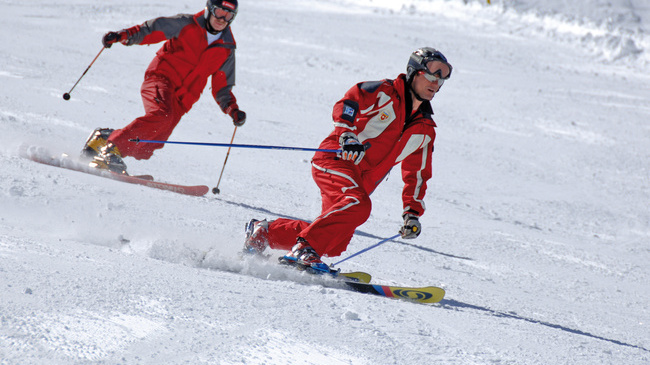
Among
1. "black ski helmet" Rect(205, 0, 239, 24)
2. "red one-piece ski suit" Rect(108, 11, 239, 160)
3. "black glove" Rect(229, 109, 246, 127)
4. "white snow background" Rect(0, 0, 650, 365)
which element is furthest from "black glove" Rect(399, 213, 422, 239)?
"black ski helmet" Rect(205, 0, 239, 24)

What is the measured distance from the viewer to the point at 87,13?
53.9 feet

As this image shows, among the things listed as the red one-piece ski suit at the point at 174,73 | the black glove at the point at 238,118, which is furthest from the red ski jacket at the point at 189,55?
the black glove at the point at 238,118

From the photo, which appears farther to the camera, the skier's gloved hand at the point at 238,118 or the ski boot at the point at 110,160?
the skier's gloved hand at the point at 238,118

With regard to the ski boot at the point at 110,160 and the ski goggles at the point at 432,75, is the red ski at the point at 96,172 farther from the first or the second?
the ski goggles at the point at 432,75

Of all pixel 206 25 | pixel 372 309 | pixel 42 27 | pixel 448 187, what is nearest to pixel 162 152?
pixel 206 25

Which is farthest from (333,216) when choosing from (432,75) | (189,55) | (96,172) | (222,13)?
(189,55)

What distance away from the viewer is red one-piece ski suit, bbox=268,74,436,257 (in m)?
3.89

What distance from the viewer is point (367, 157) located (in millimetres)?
4273

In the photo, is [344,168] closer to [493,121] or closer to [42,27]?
[493,121]

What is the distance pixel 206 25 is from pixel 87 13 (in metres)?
11.8

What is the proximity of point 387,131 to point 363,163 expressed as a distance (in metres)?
0.26

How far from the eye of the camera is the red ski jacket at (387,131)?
4.10 metres

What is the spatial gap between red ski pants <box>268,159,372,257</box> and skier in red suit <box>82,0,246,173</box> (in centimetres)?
210

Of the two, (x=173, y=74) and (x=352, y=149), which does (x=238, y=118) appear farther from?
(x=352, y=149)
